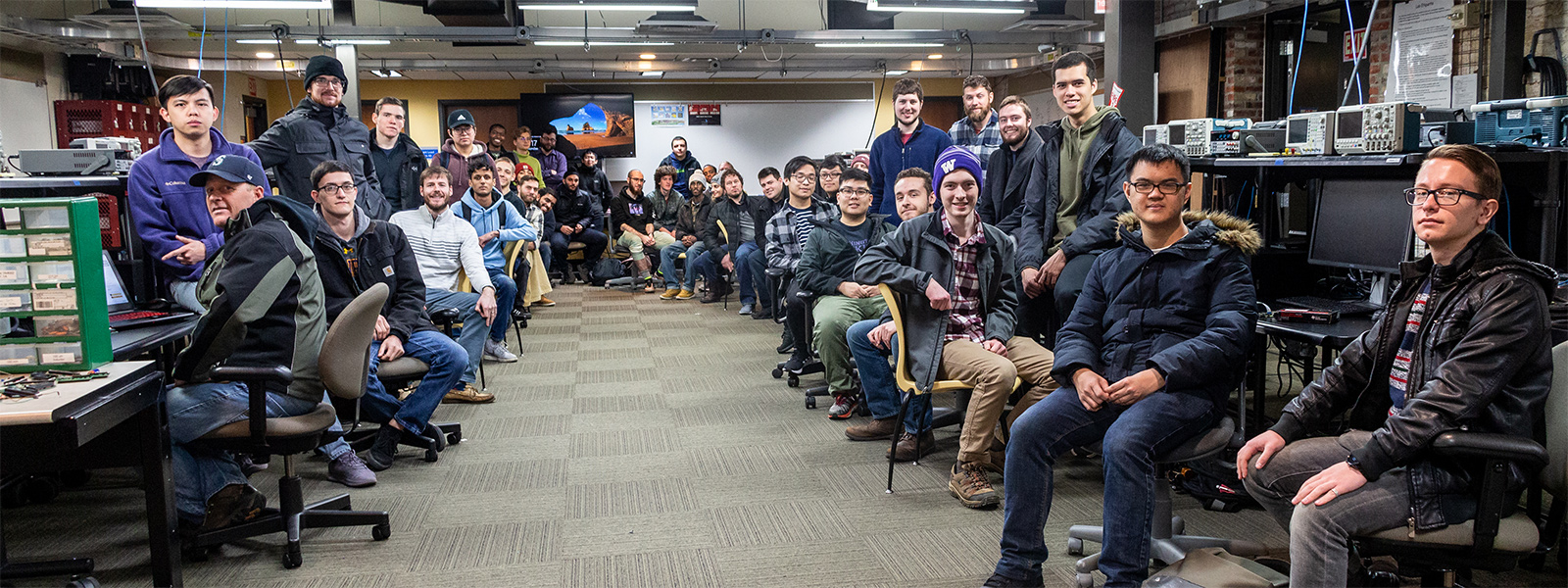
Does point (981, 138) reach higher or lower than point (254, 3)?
lower

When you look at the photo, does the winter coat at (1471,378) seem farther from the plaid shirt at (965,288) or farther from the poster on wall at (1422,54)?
the poster on wall at (1422,54)

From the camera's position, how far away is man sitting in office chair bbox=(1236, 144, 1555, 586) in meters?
1.81

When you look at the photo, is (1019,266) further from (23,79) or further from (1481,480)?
(23,79)

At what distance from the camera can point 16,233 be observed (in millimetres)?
2283

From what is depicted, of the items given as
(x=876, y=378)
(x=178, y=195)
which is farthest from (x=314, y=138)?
(x=876, y=378)

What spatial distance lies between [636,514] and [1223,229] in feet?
6.17

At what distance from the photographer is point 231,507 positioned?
274cm

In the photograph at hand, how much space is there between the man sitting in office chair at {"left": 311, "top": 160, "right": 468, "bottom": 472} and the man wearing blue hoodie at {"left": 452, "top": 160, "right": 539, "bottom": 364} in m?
1.64

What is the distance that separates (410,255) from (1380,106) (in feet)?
11.3

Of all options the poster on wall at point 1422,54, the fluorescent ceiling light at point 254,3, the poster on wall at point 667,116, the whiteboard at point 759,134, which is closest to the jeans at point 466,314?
the fluorescent ceiling light at point 254,3

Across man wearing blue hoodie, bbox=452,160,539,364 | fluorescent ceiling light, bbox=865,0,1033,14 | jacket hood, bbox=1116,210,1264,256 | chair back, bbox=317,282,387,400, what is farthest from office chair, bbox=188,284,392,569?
fluorescent ceiling light, bbox=865,0,1033,14

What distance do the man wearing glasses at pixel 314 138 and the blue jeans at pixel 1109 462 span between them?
134 inches

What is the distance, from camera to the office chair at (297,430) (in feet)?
8.35

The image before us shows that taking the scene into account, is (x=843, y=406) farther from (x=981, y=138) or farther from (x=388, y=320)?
(x=388, y=320)
